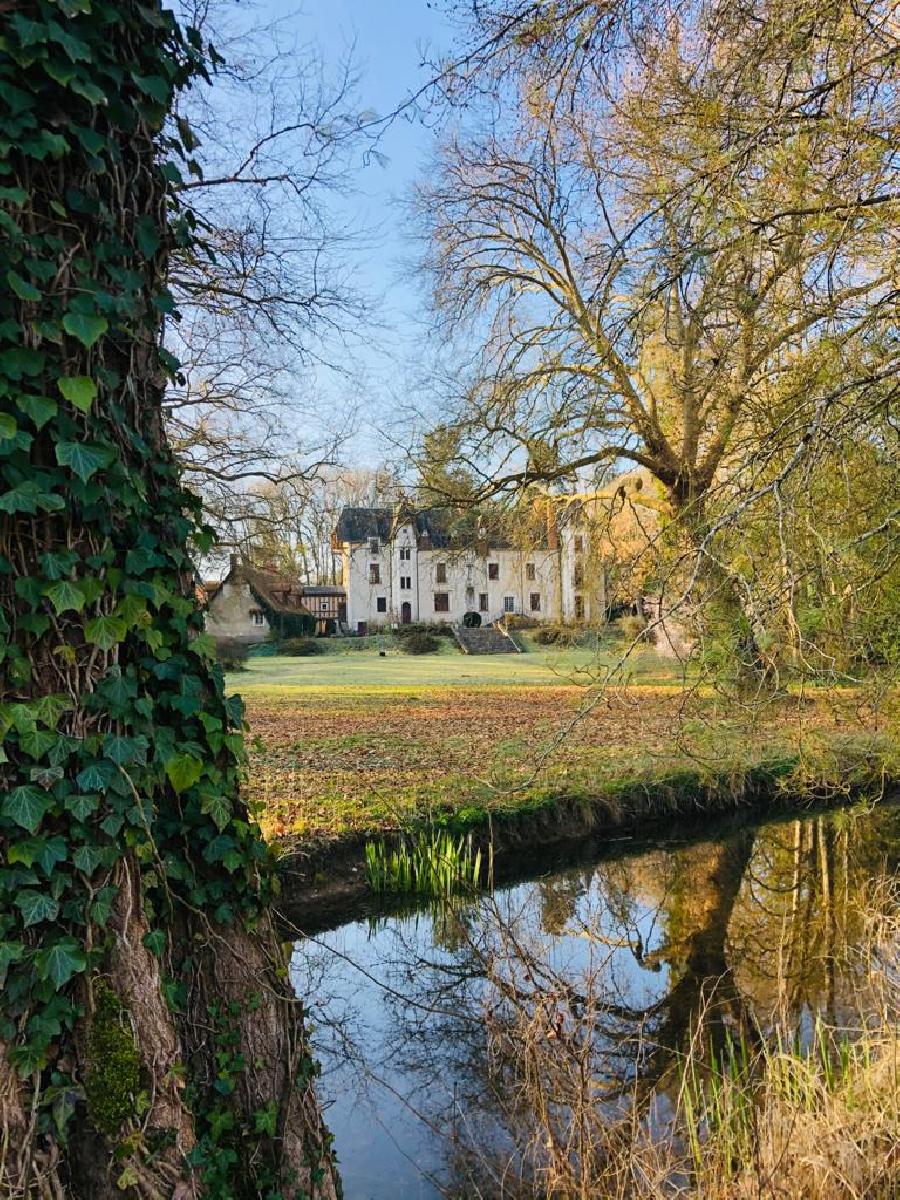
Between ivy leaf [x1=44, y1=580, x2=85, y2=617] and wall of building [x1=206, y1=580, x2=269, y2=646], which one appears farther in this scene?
wall of building [x1=206, y1=580, x2=269, y2=646]

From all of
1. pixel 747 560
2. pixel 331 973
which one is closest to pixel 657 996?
pixel 331 973

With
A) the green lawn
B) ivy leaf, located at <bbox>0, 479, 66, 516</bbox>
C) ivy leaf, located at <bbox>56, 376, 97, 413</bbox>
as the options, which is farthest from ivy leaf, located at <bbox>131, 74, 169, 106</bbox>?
the green lawn

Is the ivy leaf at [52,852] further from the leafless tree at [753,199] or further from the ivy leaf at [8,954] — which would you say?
the leafless tree at [753,199]

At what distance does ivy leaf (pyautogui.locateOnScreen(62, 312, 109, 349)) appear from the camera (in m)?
2.42

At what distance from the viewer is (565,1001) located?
3.65 meters

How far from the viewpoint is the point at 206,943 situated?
2.89 m

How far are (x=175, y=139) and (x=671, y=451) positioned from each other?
31.6ft

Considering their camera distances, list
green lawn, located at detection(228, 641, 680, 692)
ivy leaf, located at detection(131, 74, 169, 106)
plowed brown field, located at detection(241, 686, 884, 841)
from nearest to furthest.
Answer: ivy leaf, located at detection(131, 74, 169, 106) < plowed brown field, located at detection(241, 686, 884, 841) < green lawn, located at detection(228, 641, 680, 692)

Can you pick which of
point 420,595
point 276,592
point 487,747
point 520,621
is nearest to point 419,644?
point 520,621

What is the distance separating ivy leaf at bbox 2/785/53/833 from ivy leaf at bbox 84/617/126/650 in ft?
1.49

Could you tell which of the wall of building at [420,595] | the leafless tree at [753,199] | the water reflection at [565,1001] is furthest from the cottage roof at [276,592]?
Answer: the leafless tree at [753,199]

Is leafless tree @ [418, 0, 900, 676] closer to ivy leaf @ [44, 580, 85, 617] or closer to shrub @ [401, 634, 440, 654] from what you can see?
ivy leaf @ [44, 580, 85, 617]

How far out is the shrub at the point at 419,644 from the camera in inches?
1501

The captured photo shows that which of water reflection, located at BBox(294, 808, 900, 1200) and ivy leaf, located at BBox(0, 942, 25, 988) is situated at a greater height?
ivy leaf, located at BBox(0, 942, 25, 988)
